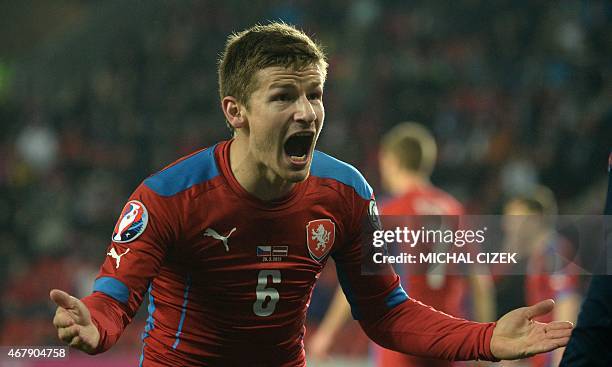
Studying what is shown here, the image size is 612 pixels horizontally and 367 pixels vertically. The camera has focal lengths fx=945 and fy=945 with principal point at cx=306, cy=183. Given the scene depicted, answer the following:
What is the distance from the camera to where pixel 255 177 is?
10.6 feet

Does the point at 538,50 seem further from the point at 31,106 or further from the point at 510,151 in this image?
the point at 31,106

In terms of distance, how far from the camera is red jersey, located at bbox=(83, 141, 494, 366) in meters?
3.09

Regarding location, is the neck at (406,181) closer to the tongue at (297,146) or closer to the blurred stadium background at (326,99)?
the tongue at (297,146)

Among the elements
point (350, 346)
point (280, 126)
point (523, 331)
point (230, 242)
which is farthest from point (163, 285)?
point (350, 346)

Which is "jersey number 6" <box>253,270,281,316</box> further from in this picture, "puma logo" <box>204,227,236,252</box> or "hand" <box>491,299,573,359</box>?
"hand" <box>491,299,573,359</box>

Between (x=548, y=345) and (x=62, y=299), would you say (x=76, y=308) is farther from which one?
(x=548, y=345)

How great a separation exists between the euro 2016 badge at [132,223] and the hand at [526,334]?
3.96 ft

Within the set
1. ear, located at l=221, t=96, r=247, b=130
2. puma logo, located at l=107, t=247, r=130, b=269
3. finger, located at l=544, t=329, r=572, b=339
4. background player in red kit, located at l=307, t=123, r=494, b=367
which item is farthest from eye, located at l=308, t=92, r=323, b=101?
background player in red kit, located at l=307, t=123, r=494, b=367

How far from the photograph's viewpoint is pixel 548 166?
12.3 meters

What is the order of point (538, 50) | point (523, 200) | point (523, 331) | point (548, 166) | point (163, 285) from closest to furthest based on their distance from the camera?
point (523, 331) < point (163, 285) < point (523, 200) < point (548, 166) < point (538, 50)

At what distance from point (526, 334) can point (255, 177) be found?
3.40ft

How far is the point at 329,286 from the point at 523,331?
764cm

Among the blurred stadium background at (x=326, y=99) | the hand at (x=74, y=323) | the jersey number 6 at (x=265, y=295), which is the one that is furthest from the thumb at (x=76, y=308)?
the blurred stadium background at (x=326, y=99)

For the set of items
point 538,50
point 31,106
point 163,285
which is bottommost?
point 163,285
